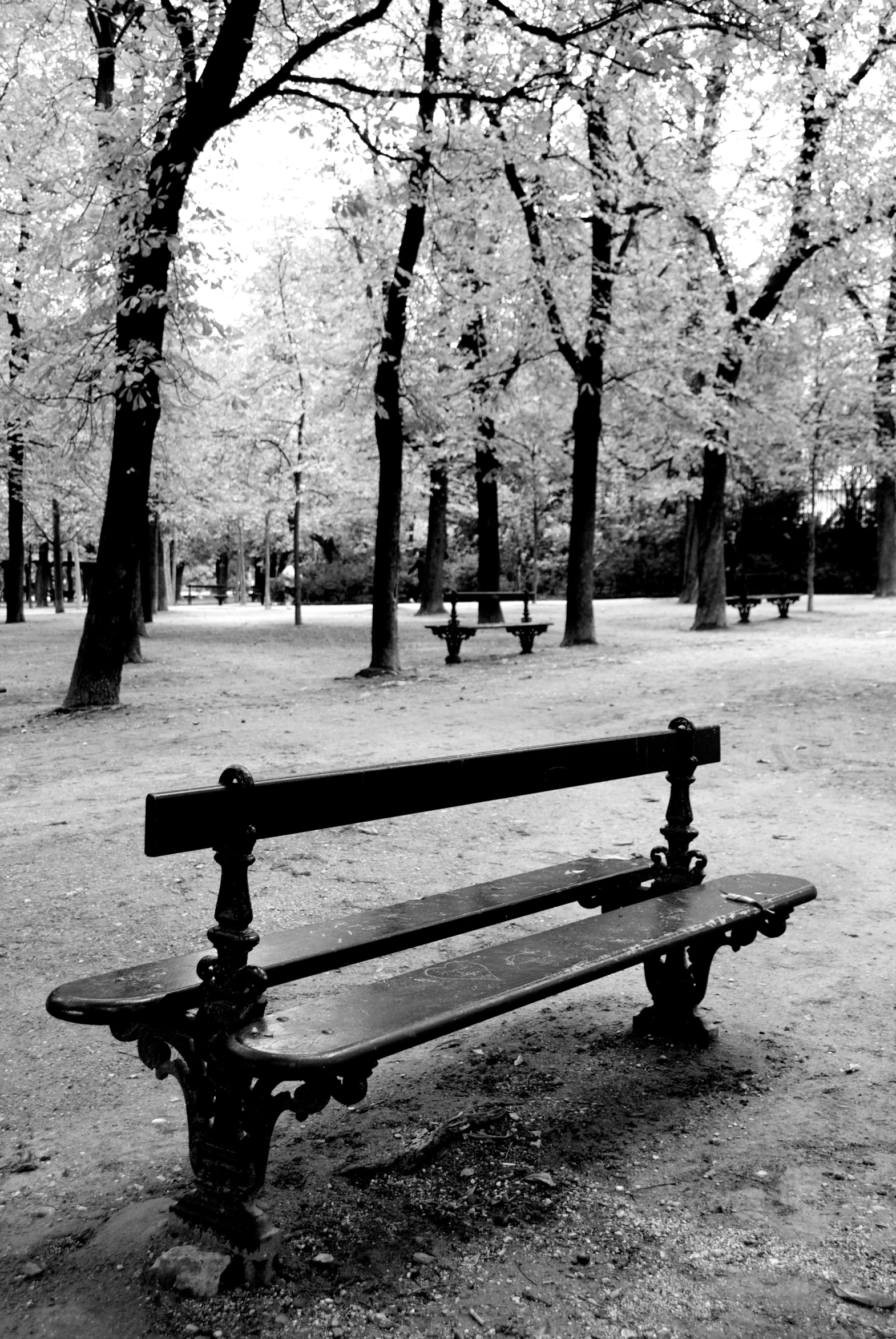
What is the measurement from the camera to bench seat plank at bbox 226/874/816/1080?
8.63 ft

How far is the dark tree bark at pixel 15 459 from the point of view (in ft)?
59.5

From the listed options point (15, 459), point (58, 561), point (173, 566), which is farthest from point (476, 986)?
point (173, 566)

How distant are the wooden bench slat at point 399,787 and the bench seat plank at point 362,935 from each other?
346 millimetres

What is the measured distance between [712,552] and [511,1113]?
18.9 metres

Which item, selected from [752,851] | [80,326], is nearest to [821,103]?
[80,326]

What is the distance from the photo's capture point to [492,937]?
5164mm

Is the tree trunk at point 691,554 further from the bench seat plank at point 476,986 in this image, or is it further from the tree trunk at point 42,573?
the tree trunk at point 42,573

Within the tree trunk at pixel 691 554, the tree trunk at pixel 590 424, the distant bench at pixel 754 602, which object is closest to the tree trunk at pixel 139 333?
the tree trunk at pixel 590 424

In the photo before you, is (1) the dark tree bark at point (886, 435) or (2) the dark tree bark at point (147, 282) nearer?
(2) the dark tree bark at point (147, 282)

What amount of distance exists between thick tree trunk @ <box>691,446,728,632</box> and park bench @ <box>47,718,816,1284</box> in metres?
18.1

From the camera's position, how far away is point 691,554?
3175 centimetres

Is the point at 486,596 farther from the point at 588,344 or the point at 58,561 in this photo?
the point at 58,561

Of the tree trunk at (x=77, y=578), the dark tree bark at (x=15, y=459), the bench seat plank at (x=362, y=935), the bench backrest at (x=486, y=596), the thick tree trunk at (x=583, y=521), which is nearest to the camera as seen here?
the bench seat plank at (x=362, y=935)

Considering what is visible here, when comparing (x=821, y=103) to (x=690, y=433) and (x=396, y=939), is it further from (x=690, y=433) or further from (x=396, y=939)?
(x=396, y=939)
